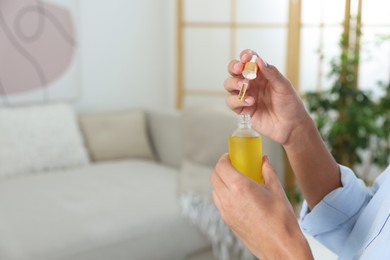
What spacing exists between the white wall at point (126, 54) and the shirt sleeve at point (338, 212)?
2.43m

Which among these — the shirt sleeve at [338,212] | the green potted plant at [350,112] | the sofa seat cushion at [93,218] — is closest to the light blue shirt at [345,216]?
the shirt sleeve at [338,212]

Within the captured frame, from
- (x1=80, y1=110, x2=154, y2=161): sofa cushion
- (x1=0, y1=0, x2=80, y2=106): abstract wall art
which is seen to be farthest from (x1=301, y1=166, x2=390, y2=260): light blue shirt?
(x1=0, y1=0, x2=80, y2=106): abstract wall art

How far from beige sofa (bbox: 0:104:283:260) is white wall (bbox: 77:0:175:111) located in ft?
1.00

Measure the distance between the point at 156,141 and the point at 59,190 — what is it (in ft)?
2.87

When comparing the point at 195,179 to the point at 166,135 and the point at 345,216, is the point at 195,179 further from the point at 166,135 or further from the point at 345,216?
the point at 345,216

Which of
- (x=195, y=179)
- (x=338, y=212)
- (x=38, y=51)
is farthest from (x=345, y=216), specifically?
(x=38, y=51)

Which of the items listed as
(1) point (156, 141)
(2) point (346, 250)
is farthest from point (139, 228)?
(2) point (346, 250)

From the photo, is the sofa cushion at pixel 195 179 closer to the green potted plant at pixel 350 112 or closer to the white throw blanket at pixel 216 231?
the white throw blanket at pixel 216 231

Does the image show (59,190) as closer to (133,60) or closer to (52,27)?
(52,27)

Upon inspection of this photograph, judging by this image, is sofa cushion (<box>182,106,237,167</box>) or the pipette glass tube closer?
the pipette glass tube

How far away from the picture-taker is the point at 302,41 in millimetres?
2883

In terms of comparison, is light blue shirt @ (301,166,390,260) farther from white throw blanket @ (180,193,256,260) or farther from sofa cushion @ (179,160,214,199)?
sofa cushion @ (179,160,214,199)

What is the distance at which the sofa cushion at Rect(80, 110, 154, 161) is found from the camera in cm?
286

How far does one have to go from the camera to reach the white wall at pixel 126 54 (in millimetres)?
3150
